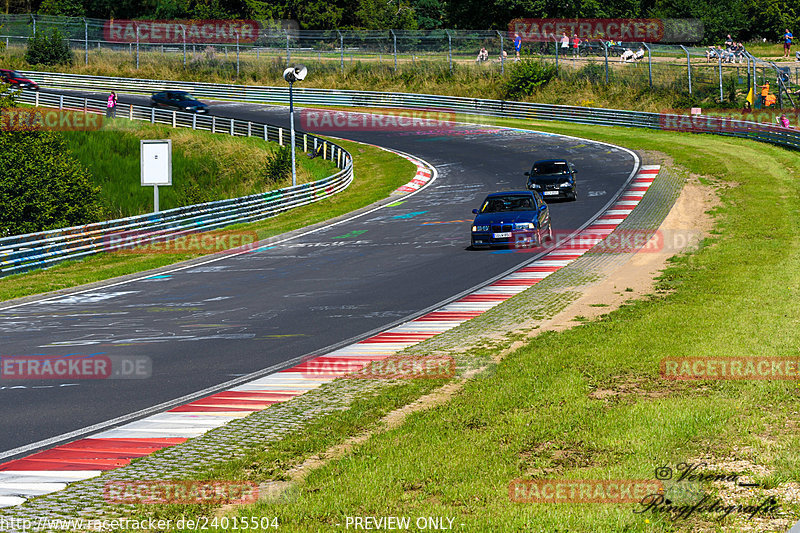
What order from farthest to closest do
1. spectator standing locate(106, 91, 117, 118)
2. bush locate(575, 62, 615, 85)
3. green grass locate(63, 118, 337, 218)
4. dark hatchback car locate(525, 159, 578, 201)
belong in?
bush locate(575, 62, 615, 85) < spectator standing locate(106, 91, 117, 118) < green grass locate(63, 118, 337, 218) < dark hatchback car locate(525, 159, 578, 201)

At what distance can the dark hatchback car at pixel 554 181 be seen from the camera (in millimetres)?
30672

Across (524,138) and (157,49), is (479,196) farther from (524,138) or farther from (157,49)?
(157,49)

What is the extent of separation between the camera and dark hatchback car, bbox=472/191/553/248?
2278 cm

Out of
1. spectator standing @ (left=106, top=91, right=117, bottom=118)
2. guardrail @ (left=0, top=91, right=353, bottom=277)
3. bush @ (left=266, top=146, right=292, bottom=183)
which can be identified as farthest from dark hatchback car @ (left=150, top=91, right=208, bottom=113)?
bush @ (left=266, top=146, right=292, bottom=183)

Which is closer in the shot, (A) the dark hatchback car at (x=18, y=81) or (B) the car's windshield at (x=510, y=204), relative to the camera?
(B) the car's windshield at (x=510, y=204)

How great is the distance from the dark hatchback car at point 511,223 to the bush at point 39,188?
23.2m

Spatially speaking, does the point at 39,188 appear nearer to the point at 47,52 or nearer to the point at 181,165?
the point at 181,165

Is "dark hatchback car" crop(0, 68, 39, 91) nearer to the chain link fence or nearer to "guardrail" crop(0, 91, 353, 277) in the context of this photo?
the chain link fence

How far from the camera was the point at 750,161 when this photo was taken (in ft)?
121

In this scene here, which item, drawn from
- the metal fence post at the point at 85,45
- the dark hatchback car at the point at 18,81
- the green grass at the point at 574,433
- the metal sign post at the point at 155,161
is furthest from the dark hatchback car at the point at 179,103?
the green grass at the point at 574,433

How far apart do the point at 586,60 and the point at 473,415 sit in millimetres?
56544

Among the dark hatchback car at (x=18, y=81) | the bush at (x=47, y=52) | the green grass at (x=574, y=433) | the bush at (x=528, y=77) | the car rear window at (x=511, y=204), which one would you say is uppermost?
the bush at (x=47, y=52)

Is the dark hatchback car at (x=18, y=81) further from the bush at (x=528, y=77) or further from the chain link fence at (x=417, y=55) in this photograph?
the bush at (x=528, y=77)

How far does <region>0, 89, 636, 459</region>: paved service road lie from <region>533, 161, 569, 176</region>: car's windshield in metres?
1.48
